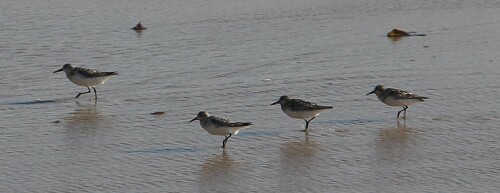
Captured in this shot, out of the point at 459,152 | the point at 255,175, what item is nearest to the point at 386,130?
the point at 459,152

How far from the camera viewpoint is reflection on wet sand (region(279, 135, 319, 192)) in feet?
36.3

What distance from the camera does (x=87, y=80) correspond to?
15500 mm

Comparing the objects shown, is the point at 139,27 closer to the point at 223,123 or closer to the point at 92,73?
the point at 92,73

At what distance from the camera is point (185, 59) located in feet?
57.3

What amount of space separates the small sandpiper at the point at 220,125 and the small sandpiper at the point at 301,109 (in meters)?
0.84

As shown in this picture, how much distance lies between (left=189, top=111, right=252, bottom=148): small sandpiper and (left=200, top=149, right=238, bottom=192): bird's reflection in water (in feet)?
0.74

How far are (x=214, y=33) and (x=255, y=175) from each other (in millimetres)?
8251

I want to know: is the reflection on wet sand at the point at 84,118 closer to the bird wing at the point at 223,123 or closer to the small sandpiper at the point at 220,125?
the small sandpiper at the point at 220,125

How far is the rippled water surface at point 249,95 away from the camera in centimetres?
1145

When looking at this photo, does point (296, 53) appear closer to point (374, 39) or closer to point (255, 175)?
point (374, 39)

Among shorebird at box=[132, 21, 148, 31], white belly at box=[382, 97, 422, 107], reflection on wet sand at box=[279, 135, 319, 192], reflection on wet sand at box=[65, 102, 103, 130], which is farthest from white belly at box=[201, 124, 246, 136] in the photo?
shorebird at box=[132, 21, 148, 31]

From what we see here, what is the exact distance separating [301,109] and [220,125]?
1231 millimetres

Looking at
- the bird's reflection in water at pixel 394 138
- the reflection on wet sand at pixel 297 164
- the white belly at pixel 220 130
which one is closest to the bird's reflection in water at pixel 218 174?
the white belly at pixel 220 130

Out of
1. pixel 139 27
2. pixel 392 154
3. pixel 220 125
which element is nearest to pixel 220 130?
pixel 220 125
